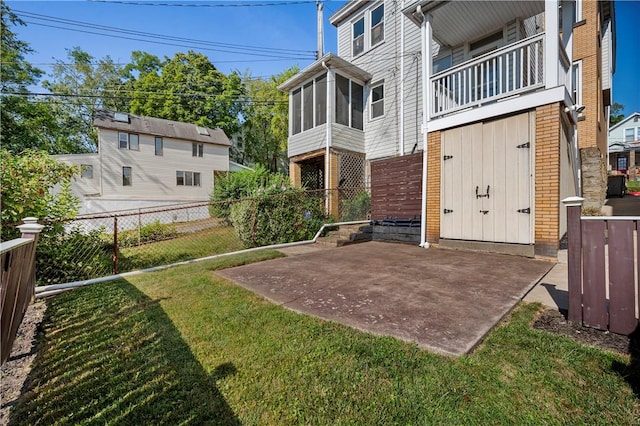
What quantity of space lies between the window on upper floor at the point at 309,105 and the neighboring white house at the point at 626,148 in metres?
23.1

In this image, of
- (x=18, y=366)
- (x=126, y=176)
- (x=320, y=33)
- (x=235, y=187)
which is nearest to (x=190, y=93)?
(x=126, y=176)

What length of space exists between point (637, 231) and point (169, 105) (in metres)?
29.7

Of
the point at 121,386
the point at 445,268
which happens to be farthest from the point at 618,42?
the point at 121,386

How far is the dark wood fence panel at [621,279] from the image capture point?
2094mm

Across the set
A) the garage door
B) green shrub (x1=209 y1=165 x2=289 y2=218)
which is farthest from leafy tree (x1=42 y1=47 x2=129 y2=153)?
the garage door

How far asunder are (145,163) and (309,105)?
14.6 meters

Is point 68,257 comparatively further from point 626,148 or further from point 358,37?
point 626,148

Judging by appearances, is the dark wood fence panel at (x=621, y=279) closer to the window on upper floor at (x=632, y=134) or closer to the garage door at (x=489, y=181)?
the garage door at (x=489, y=181)

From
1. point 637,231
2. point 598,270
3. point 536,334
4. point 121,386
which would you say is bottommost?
point 121,386

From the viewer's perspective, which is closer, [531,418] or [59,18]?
[531,418]

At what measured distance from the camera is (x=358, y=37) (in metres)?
11.8

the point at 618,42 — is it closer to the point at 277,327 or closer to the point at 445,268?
the point at 445,268

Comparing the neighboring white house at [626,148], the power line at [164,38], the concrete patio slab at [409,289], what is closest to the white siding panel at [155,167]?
the power line at [164,38]

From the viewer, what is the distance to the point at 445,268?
14.0ft
